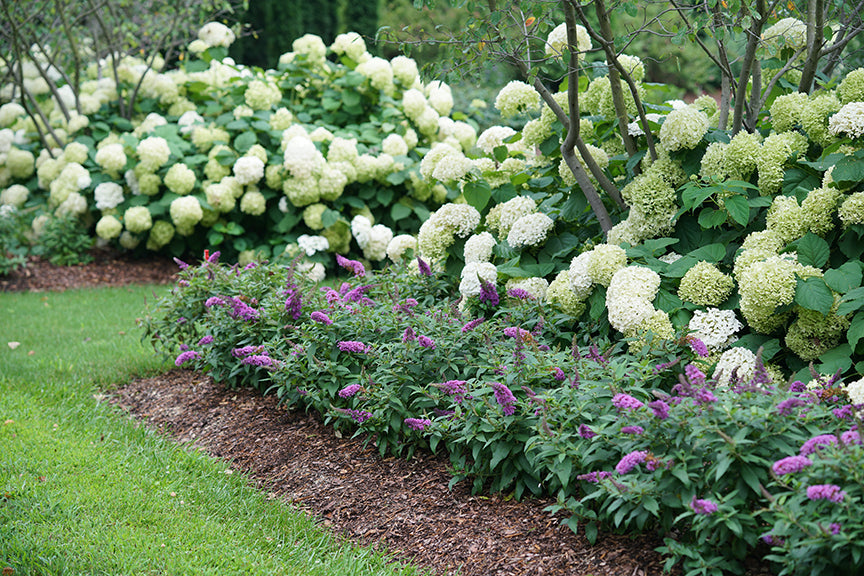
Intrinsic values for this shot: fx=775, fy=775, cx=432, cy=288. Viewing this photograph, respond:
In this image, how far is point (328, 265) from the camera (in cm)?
755

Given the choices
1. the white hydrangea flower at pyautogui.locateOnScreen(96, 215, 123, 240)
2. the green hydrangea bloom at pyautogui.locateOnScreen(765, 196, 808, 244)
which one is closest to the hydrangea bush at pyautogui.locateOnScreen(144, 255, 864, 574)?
the green hydrangea bloom at pyautogui.locateOnScreen(765, 196, 808, 244)

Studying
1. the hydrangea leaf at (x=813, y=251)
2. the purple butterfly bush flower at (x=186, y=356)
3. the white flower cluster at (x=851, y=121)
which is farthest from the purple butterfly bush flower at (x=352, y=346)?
the white flower cluster at (x=851, y=121)

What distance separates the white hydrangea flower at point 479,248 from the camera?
4.18 m

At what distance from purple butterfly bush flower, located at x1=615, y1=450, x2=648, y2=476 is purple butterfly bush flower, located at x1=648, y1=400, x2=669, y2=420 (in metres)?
0.12

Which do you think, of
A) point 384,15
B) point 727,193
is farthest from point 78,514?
point 384,15

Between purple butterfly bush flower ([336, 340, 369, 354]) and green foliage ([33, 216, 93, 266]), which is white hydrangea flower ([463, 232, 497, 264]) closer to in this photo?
purple butterfly bush flower ([336, 340, 369, 354])

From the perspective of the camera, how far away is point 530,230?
13.2ft

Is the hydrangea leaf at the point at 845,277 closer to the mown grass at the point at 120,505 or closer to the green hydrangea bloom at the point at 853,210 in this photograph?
the green hydrangea bloom at the point at 853,210

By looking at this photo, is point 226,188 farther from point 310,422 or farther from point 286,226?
point 310,422

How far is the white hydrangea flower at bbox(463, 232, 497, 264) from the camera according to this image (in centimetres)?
418

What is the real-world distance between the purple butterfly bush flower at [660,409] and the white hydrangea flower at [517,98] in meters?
2.59

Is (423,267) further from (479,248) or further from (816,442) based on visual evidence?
(816,442)

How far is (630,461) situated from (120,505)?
202cm

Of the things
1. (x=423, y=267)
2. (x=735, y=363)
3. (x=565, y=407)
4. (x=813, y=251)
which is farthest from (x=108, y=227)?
(x=813, y=251)
